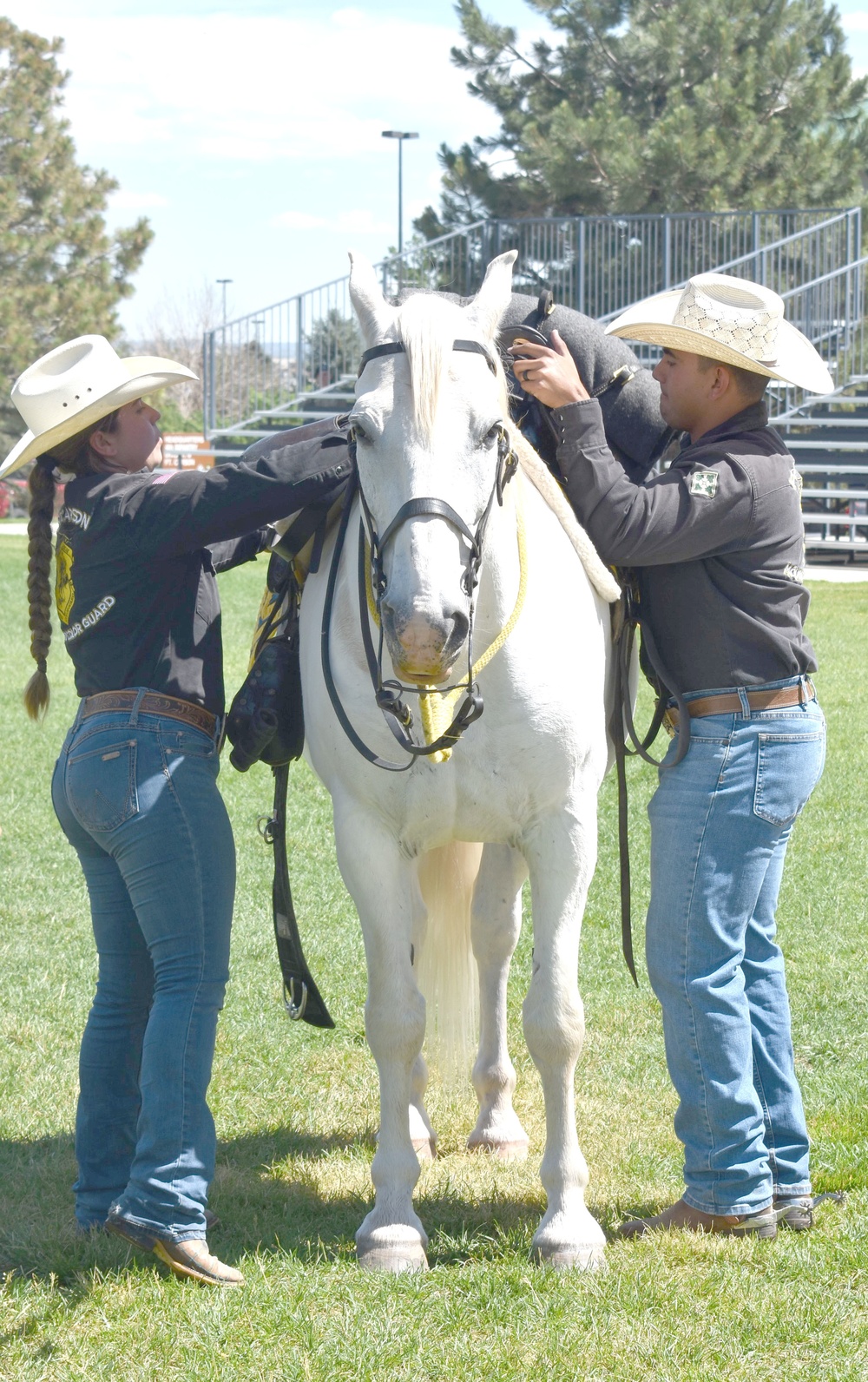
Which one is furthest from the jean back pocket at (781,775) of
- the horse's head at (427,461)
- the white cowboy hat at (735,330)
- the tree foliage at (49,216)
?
the tree foliage at (49,216)

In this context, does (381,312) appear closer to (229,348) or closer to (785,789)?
(785,789)

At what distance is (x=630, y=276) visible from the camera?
74.8ft

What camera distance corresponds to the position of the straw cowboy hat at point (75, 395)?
3316 millimetres

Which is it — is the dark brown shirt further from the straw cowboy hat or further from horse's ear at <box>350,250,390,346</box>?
the straw cowboy hat

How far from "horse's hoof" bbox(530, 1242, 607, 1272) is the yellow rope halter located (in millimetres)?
1148

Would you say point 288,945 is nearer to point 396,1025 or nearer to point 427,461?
point 396,1025

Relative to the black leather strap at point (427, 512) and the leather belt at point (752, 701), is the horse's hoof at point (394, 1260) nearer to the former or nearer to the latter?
the leather belt at point (752, 701)

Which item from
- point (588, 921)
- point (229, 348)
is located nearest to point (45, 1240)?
point (588, 921)

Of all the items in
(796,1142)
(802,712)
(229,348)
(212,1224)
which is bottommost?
(212,1224)

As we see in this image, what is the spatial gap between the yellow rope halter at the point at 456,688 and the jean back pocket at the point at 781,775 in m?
0.66

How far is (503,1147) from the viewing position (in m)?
4.04

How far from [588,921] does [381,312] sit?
3.48 meters

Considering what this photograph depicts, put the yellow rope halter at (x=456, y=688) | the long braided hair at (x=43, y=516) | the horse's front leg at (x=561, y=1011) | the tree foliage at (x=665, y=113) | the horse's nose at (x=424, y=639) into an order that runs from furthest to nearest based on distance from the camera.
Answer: the tree foliage at (x=665, y=113) → the long braided hair at (x=43, y=516) → the horse's front leg at (x=561, y=1011) → the yellow rope halter at (x=456, y=688) → the horse's nose at (x=424, y=639)

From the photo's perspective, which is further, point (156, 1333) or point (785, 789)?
point (785, 789)
